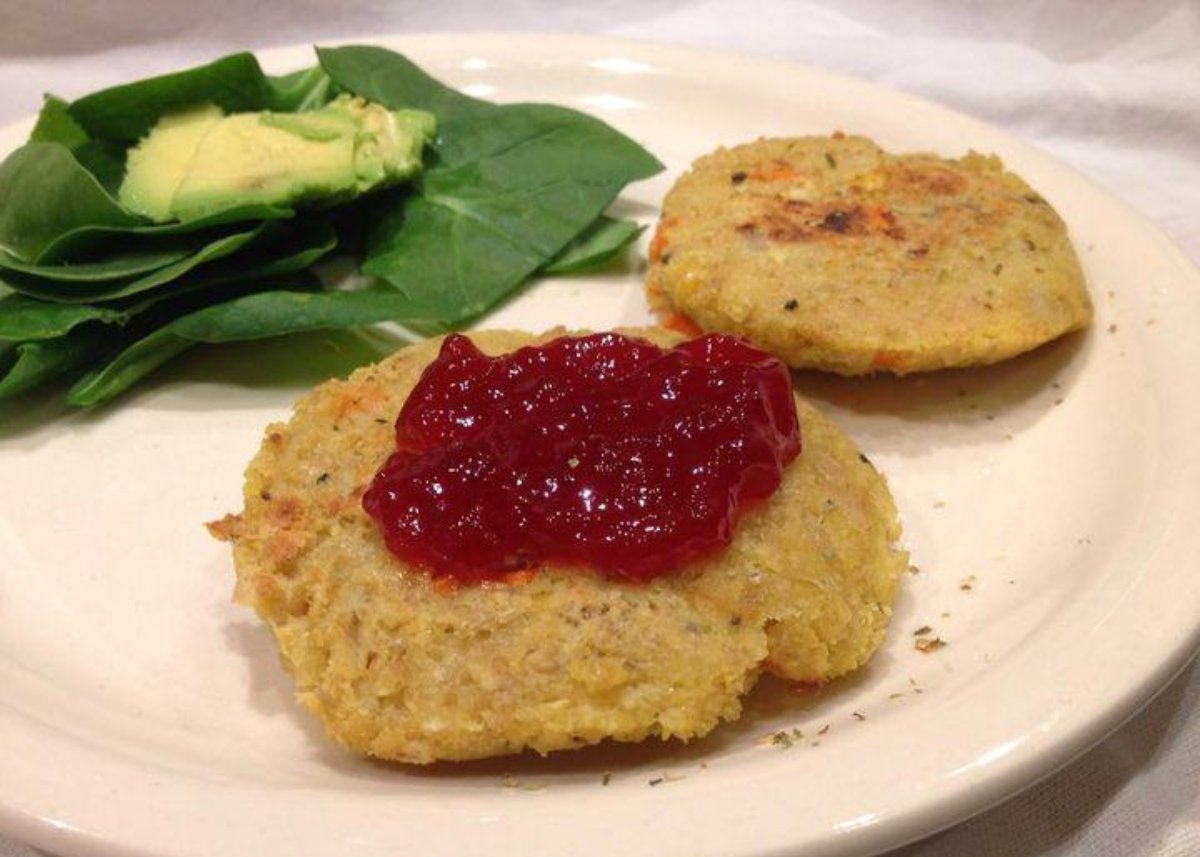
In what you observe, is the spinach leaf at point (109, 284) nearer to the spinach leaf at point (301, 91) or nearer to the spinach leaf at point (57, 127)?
the spinach leaf at point (57, 127)

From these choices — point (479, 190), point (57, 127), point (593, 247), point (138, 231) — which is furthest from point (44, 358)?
point (593, 247)

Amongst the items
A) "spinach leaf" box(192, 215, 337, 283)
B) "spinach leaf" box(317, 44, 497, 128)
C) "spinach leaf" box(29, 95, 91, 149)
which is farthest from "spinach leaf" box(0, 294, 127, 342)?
"spinach leaf" box(317, 44, 497, 128)

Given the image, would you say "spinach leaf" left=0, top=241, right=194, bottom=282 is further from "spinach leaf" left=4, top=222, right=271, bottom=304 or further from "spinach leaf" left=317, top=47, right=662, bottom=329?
"spinach leaf" left=317, top=47, right=662, bottom=329

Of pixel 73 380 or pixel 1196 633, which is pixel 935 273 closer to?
pixel 1196 633

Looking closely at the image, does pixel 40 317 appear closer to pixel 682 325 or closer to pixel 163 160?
pixel 163 160

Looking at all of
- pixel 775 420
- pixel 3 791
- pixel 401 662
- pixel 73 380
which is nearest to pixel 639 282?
pixel 775 420

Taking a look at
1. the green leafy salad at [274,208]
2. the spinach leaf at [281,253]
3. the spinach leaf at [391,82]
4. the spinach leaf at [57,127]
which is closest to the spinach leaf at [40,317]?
the green leafy salad at [274,208]
